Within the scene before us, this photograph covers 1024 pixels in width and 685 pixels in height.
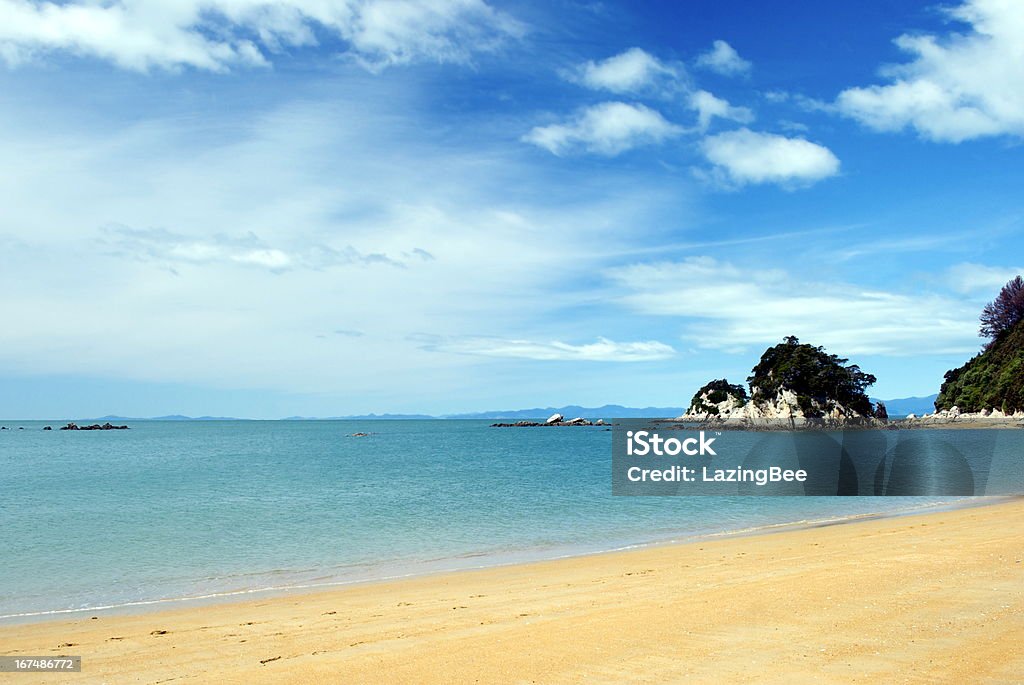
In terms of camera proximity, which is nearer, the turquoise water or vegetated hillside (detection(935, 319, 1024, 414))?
the turquoise water

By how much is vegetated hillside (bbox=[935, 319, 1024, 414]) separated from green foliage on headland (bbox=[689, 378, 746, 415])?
135 feet

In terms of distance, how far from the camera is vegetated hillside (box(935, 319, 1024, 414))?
117562 millimetres

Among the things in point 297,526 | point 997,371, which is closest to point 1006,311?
point 997,371

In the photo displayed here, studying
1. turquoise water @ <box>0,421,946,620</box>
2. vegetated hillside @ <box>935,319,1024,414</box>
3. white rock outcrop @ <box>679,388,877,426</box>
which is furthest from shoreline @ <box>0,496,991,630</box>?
vegetated hillside @ <box>935,319,1024,414</box>

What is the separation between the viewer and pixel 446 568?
17781 mm

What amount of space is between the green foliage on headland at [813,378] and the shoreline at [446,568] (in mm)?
97748

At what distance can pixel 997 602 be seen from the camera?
10406 mm

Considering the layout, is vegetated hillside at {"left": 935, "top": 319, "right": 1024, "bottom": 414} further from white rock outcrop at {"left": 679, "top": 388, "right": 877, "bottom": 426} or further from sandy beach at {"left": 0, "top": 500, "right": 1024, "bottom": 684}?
sandy beach at {"left": 0, "top": 500, "right": 1024, "bottom": 684}

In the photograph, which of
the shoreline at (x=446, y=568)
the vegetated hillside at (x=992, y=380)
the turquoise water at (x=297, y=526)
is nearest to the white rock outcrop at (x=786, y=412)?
the vegetated hillside at (x=992, y=380)

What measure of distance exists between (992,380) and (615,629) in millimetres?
146208

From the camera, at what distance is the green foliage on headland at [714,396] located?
140375 millimetres

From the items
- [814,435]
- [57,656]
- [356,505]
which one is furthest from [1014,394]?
[57,656]

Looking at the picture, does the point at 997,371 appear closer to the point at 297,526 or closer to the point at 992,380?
the point at 992,380

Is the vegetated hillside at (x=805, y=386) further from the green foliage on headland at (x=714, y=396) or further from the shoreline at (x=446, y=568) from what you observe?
the shoreline at (x=446, y=568)
